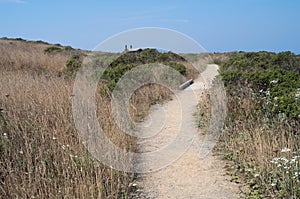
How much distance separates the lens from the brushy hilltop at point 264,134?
11.9 feet

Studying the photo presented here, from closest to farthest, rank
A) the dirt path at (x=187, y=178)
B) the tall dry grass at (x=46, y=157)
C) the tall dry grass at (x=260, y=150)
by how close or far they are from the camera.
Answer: the tall dry grass at (x=46, y=157)
the tall dry grass at (x=260, y=150)
the dirt path at (x=187, y=178)

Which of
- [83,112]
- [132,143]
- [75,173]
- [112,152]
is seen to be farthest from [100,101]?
[75,173]

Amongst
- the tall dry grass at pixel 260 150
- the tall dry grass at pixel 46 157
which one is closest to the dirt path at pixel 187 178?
the tall dry grass at pixel 260 150

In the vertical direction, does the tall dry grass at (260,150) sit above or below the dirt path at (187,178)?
above

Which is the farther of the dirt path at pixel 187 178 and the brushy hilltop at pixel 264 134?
the dirt path at pixel 187 178

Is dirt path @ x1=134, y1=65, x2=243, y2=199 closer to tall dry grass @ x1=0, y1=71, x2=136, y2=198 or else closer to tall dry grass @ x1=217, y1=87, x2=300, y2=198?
tall dry grass @ x1=217, y1=87, x2=300, y2=198

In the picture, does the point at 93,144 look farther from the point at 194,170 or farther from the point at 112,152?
the point at 194,170

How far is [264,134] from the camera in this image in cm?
488

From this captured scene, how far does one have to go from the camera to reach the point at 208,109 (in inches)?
281

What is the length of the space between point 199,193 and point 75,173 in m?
1.58

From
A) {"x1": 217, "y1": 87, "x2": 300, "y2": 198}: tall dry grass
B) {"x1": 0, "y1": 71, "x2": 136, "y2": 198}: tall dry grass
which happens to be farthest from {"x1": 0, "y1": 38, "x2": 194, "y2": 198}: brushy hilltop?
{"x1": 217, "y1": 87, "x2": 300, "y2": 198}: tall dry grass

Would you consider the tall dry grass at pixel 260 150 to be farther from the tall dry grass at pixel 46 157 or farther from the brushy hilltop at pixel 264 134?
the tall dry grass at pixel 46 157

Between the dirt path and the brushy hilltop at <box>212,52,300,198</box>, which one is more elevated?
the brushy hilltop at <box>212,52,300,198</box>

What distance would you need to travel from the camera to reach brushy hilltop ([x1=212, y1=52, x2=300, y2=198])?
3637 millimetres
